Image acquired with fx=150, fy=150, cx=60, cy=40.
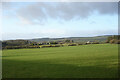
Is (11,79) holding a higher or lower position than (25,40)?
lower

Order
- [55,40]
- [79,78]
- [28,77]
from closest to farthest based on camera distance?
[79,78] → [28,77] → [55,40]

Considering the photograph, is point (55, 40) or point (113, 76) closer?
point (113, 76)

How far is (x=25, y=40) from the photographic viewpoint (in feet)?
145

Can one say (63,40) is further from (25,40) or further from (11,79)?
(11,79)

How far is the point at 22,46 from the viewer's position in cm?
4259

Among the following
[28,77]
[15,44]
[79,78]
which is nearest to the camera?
[79,78]

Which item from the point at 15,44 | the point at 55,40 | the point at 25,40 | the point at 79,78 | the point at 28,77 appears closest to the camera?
the point at 79,78

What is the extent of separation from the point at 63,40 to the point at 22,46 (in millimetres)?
19463

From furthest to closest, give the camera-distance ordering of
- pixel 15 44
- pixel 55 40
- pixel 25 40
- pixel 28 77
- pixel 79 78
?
1. pixel 55 40
2. pixel 25 40
3. pixel 15 44
4. pixel 28 77
5. pixel 79 78

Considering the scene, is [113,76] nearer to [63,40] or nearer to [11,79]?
[11,79]

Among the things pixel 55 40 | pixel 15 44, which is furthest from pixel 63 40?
pixel 15 44

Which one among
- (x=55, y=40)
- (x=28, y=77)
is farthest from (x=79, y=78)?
(x=55, y=40)

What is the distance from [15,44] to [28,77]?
33.2m

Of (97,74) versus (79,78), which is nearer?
(79,78)
